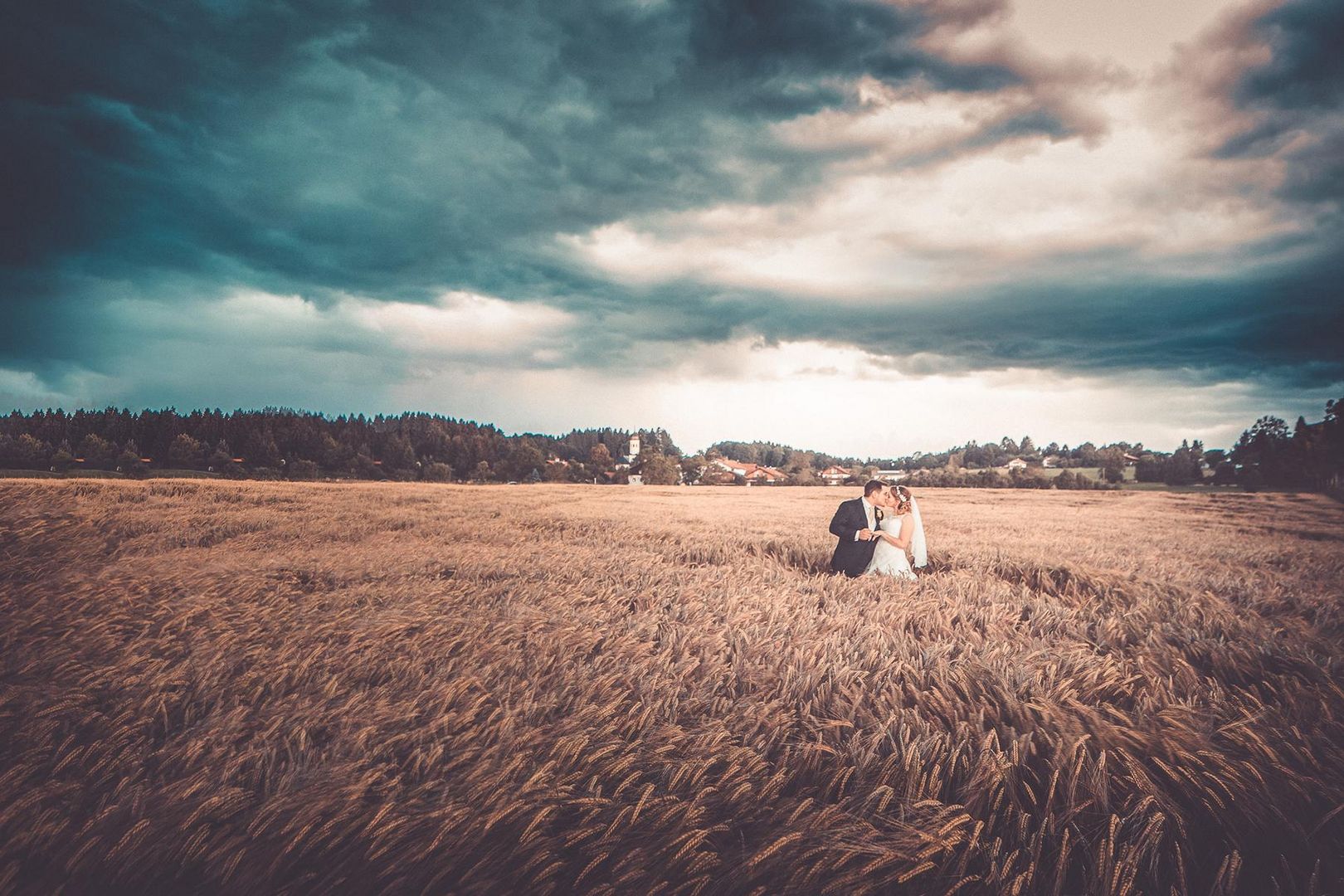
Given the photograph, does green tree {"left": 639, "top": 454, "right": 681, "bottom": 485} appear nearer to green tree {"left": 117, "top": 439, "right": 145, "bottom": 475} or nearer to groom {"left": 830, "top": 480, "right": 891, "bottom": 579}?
green tree {"left": 117, "top": 439, "right": 145, "bottom": 475}

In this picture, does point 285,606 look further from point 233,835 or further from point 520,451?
point 520,451

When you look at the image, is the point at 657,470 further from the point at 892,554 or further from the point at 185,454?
the point at 892,554

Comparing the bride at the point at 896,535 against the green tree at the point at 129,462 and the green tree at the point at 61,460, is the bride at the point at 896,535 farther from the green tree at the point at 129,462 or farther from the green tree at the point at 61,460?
the green tree at the point at 129,462

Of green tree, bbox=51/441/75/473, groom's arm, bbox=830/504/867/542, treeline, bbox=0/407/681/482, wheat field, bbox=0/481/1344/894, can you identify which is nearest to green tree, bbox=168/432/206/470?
treeline, bbox=0/407/681/482

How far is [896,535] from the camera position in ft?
26.5

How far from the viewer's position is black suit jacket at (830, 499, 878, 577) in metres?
7.92

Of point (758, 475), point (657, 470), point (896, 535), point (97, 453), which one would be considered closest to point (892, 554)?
point (896, 535)

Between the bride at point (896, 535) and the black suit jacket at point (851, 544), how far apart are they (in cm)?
14

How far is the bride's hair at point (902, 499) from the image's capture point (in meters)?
7.84

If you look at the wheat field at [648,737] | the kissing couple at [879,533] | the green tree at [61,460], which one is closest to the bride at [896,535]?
the kissing couple at [879,533]

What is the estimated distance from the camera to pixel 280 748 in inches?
92.0

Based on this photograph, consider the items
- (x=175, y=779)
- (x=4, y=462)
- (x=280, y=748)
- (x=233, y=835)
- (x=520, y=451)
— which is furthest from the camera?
(x=520, y=451)

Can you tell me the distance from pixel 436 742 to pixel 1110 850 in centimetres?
267

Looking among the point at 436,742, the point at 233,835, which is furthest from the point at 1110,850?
the point at 233,835
